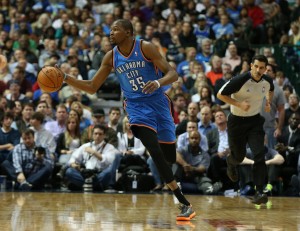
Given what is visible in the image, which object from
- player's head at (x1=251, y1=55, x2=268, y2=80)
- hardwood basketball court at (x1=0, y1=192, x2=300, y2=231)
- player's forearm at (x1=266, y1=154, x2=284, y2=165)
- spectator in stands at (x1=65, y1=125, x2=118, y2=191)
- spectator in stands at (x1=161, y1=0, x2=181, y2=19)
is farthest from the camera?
spectator in stands at (x1=161, y1=0, x2=181, y2=19)

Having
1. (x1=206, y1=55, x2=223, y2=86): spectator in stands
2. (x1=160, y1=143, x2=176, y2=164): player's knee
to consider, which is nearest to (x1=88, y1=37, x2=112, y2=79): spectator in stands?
(x1=206, y1=55, x2=223, y2=86): spectator in stands

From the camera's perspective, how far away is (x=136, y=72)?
29.2 ft

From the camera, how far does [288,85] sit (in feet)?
52.6

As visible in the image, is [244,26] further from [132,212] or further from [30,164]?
[132,212]

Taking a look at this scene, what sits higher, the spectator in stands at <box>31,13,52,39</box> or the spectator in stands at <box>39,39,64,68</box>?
the spectator in stands at <box>31,13,52,39</box>

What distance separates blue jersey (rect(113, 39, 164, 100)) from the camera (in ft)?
29.2

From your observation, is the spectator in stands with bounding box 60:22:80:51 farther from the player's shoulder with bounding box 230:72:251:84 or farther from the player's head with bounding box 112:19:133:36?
the player's head with bounding box 112:19:133:36

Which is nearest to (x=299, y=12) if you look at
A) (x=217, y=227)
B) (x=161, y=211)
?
(x=161, y=211)

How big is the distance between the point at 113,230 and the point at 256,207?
3324mm

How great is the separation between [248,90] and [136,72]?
2.29m

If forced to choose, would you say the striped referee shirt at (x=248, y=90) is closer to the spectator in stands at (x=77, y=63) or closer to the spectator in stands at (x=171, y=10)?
the spectator in stands at (x=77, y=63)

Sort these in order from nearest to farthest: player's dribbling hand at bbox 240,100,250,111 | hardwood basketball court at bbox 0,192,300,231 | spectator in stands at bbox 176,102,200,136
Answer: hardwood basketball court at bbox 0,192,300,231 < player's dribbling hand at bbox 240,100,250,111 < spectator in stands at bbox 176,102,200,136

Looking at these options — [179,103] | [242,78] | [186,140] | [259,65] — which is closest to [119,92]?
[179,103]

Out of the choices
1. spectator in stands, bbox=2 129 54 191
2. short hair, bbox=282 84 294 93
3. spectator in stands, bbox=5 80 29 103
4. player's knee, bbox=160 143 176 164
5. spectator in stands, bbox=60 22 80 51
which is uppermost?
spectator in stands, bbox=60 22 80 51
